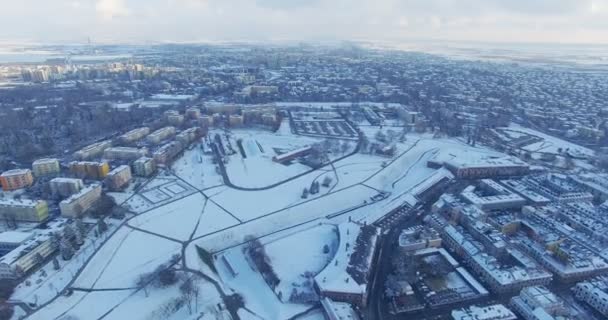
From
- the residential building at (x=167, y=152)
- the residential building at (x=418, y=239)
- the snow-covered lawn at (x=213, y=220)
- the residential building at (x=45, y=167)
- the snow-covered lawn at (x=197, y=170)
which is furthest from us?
the residential building at (x=167, y=152)

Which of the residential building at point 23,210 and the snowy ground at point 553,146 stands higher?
the residential building at point 23,210

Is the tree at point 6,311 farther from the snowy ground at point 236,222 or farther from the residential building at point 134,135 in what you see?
the residential building at point 134,135

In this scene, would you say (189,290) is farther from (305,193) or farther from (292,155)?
(292,155)

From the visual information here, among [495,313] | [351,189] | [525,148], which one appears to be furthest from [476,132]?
[495,313]

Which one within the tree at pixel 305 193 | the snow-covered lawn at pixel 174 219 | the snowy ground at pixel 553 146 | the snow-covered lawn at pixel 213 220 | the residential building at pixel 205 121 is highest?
the residential building at pixel 205 121

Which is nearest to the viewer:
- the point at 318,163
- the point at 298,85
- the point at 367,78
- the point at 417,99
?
the point at 318,163

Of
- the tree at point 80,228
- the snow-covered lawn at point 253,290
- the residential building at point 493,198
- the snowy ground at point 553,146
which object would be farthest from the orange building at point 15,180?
the snowy ground at point 553,146

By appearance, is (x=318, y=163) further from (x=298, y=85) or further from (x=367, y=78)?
(x=367, y=78)

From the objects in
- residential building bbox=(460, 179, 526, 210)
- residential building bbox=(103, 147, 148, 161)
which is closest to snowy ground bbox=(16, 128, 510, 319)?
residential building bbox=(103, 147, 148, 161)
